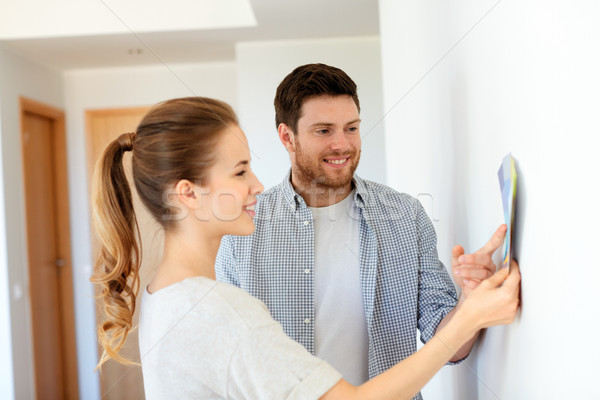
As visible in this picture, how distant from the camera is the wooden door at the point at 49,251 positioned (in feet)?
11.4

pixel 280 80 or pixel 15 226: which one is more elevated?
pixel 280 80

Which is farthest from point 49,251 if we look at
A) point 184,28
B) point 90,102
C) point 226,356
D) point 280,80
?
point 226,356

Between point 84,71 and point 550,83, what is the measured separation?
378 cm

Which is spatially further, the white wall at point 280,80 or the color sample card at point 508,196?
the white wall at point 280,80

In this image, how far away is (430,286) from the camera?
1182mm

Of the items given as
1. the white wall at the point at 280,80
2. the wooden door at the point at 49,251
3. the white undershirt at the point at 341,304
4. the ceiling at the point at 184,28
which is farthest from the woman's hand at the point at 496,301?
the wooden door at the point at 49,251

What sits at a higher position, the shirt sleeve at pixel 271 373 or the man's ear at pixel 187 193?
the man's ear at pixel 187 193

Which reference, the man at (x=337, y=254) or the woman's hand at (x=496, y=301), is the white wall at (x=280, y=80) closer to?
the man at (x=337, y=254)

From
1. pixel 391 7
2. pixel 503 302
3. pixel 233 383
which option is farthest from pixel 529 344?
pixel 391 7

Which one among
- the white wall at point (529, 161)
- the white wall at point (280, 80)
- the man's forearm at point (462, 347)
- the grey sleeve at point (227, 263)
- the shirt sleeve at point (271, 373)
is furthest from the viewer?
the white wall at point (280, 80)

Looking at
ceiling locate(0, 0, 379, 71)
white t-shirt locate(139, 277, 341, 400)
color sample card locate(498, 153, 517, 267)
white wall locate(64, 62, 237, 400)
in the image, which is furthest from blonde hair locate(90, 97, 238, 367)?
white wall locate(64, 62, 237, 400)

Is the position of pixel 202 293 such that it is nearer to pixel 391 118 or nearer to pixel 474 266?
pixel 474 266

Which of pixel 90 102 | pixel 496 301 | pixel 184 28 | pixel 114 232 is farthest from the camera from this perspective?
pixel 90 102

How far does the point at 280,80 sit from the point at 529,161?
2.52 m
